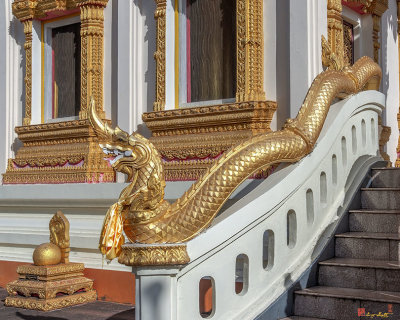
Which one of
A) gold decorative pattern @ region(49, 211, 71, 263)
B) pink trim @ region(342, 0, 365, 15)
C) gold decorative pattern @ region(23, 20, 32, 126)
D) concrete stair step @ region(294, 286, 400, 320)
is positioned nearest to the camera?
concrete stair step @ region(294, 286, 400, 320)

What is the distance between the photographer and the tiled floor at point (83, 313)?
589cm

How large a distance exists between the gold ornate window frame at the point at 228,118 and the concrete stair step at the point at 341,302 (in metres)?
2.35

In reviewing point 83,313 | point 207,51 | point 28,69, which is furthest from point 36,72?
point 83,313

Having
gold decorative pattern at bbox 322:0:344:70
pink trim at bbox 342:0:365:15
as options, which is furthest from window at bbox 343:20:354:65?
gold decorative pattern at bbox 322:0:344:70

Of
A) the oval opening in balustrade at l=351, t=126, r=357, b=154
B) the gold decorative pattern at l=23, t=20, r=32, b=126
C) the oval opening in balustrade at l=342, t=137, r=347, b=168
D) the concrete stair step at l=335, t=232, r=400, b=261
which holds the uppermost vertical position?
the gold decorative pattern at l=23, t=20, r=32, b=126

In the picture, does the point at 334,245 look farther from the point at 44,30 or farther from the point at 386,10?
the point at 44,30

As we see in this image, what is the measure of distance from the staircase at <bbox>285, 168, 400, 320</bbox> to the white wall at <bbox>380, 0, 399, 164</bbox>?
11.1ft

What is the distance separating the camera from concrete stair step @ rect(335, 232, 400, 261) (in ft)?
15.5

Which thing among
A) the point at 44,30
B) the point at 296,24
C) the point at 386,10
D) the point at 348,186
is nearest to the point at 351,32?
the point at 386,10

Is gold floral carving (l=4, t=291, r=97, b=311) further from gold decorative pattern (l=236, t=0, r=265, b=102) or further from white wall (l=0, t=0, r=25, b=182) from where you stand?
white wall (l=0, t=0, r=25, b=182)

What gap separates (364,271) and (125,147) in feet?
6.50

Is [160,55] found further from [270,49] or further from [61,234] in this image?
[61,234]

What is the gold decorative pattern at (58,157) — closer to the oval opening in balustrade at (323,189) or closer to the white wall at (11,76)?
the white wall at (11,76)

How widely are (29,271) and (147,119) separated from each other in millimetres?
2167
